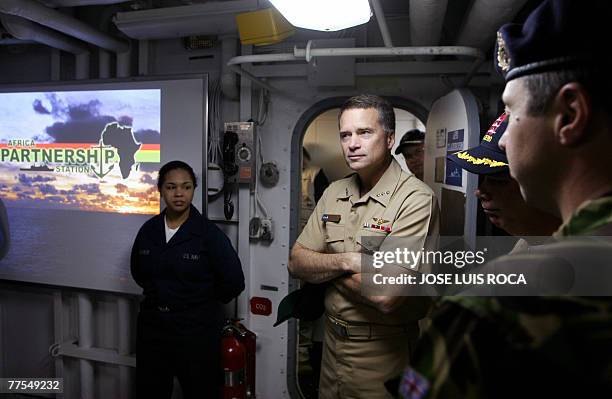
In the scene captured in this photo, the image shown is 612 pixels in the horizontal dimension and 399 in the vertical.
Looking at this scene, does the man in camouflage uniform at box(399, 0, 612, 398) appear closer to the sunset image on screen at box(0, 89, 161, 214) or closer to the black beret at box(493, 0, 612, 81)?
the black beret at box(493, 0, 612, 81)

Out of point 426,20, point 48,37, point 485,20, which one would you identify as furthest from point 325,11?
point 48,37

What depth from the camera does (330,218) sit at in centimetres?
188

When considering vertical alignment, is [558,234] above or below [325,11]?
below

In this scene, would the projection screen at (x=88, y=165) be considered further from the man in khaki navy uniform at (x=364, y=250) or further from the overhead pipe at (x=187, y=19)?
the man in khaki navy uniform at (x=364, y=250)

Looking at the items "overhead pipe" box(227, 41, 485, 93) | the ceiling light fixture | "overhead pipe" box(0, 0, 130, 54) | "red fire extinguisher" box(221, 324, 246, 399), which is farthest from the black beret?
Answer: "overhead pipe" box(0, 0, 130, 54)

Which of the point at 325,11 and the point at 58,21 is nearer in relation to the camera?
the point at 325,11

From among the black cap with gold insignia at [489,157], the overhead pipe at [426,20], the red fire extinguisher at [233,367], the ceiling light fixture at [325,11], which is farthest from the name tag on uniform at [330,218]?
the red fire extinguisher at [233,367]

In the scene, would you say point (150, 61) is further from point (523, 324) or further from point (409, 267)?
point (523, 324)

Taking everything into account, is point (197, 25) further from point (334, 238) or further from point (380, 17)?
point (334, 238)

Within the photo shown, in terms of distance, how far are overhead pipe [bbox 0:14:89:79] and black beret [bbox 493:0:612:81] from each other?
299cm

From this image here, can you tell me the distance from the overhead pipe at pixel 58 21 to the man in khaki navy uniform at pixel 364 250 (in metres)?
1.83

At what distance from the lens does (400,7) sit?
2.55 m

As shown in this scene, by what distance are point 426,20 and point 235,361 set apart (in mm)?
2161

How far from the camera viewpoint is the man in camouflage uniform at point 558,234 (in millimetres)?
428
